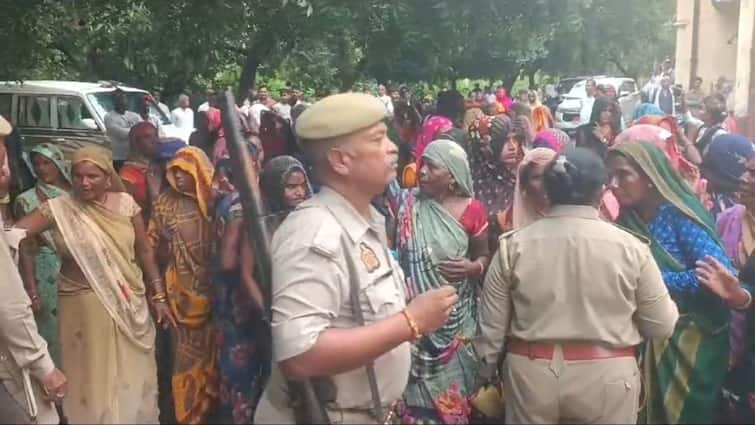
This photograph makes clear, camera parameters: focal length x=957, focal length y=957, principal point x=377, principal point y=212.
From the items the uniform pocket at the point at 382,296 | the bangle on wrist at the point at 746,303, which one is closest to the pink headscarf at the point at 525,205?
the bangle on wrist at the point at 746,303

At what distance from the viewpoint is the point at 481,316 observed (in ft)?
11.6

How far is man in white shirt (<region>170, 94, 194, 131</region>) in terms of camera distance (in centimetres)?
1516

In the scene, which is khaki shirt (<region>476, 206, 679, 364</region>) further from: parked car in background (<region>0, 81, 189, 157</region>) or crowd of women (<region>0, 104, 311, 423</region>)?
parked car in background (<region>0, 81, 189, 157</region>)

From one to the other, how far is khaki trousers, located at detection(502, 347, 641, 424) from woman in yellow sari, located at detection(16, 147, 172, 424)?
2.26 m

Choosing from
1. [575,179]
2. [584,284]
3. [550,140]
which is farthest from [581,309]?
[550,140]

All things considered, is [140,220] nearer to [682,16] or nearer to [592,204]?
[592,204]

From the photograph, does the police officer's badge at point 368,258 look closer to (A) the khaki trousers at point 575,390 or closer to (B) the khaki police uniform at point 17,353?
(A) the khaki trousers at point 575,390

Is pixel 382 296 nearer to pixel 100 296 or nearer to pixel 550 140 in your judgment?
pixel 100 296

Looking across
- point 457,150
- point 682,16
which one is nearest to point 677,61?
point 682,16

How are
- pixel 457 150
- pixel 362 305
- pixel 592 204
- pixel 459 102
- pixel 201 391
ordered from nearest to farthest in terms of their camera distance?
pixel 362 305 < pixel 592 204 < pixel 457 150 < pixel 201 391 < pixel 459 102

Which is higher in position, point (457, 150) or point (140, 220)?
point (457, 150)

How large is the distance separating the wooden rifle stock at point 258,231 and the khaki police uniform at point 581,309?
3.47 ft

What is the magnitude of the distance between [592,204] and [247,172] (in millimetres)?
1333

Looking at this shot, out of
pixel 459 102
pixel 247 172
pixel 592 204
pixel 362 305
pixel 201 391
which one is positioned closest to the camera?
pixel 362 305
